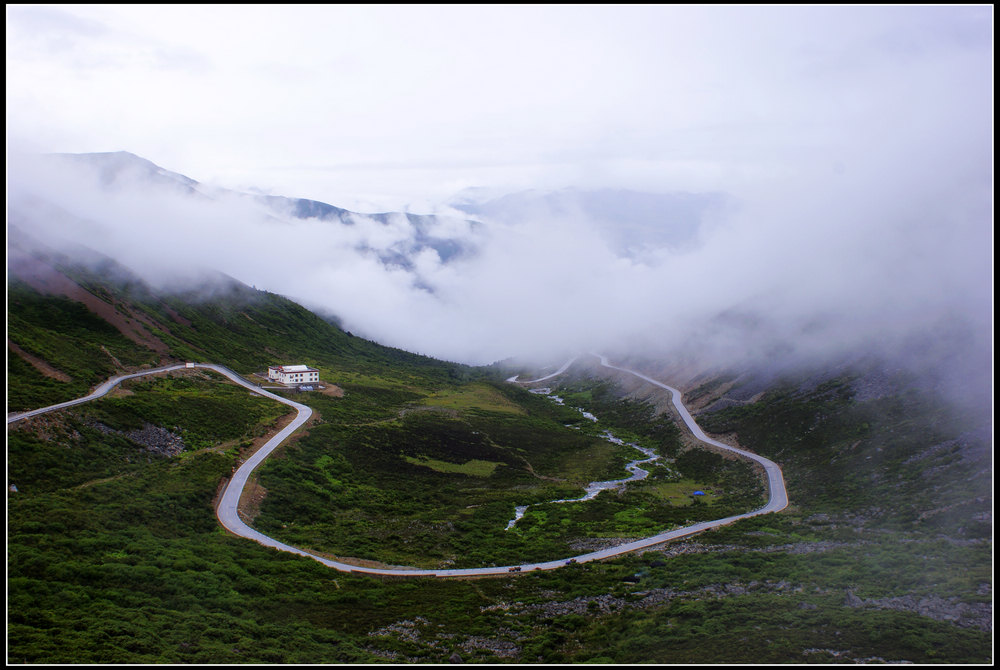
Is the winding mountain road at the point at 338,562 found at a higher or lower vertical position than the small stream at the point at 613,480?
lower

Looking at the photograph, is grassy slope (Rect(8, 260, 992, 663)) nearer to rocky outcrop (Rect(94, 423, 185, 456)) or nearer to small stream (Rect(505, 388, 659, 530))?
rocky outcrop (Rect(94, 423, 185, 456))

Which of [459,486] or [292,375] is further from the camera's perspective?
[292,375]

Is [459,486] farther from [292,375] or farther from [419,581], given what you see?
[292,375]

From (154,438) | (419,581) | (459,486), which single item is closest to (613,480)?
(459,486)

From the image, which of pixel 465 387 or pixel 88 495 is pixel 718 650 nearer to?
pixel 88 495

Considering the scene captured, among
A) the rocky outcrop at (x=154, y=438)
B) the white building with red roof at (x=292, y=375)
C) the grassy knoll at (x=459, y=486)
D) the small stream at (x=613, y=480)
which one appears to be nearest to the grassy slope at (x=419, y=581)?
the grassy knoll at (x=459, y=486)

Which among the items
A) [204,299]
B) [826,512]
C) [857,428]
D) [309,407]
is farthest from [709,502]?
[204,299]

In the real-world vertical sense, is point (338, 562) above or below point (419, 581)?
below

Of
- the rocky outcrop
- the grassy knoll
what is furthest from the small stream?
the rocky outcrop

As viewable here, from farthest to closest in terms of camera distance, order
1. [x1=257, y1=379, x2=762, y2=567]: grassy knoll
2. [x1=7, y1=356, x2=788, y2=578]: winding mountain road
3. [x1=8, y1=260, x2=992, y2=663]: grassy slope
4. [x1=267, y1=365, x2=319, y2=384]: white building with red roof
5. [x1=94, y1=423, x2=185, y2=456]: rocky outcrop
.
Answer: [x1=267, y1=365, x2=319, y2=384]: white building with red roof
[x1=94, y1=423, x2=185, y2=456]: rocky outcrop
[x1=257, y1=379, x2=762, y2=567]: grassy knoll
[x1=7, y1=356, x2=788, y2=578]: winding mountain road
[x1=8, y1=260, x2=992, y2=663]: grassy slope

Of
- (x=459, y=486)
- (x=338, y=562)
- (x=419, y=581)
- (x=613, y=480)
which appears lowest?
(x=338, y=562)

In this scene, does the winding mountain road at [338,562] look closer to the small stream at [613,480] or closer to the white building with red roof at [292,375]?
the small stream at [613,480]

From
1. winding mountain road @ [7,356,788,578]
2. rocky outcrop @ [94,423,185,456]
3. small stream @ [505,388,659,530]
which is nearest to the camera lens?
winding mountain road @ [7,356,788,578]

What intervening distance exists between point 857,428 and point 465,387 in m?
97.8
